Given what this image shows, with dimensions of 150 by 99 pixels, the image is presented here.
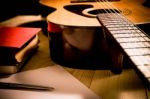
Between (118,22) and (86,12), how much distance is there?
0.38 m

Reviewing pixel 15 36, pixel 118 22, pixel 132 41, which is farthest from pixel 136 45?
pixel 15 36

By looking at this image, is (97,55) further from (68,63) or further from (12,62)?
(12,62)

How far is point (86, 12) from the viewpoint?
3.92 feet

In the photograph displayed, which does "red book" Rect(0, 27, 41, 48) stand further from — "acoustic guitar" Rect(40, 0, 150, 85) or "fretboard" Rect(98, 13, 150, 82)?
"fretboard" Rect(98, 13, 150, 82)

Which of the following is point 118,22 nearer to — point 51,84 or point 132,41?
point 132,41

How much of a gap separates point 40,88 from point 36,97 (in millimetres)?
59

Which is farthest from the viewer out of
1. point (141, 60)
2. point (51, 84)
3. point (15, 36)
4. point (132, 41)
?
point (15, 36)

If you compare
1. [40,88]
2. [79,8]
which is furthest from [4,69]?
[79,8]

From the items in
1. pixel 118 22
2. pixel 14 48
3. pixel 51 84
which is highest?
pixel 118 22

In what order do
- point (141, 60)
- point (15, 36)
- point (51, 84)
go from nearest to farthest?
1. point (141, 60)
2. point (51, 84)
3. point (15, 36)

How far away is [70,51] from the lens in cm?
109

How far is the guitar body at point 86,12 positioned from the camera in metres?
1.03

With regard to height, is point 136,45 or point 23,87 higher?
point 136,45

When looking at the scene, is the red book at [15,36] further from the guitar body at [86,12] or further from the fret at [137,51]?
the fret at [137,51]
